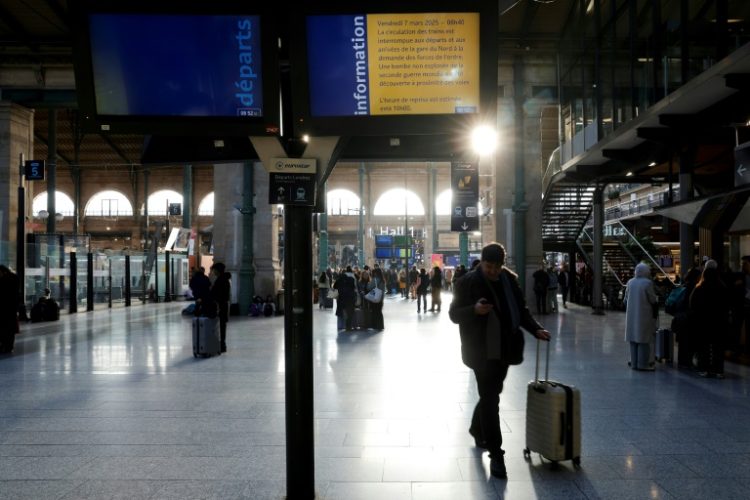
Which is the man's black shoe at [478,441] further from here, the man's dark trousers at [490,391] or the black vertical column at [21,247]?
the black vertical column at [21,247]

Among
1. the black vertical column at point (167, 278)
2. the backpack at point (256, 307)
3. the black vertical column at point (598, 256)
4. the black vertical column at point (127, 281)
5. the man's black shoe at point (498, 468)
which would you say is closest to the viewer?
the man's black shoe at point (498, 468)

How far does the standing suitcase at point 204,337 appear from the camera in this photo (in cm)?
1005

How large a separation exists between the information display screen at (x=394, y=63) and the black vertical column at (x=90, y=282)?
66.9 feet

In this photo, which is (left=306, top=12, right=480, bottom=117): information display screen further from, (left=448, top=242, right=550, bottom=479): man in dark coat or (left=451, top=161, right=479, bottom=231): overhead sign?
(left=451, top=161, right=479, bottom=231): overhead sign

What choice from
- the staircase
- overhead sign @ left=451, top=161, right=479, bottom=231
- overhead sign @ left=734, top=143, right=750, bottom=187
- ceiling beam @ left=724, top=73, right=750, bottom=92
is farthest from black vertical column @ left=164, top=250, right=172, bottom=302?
ceiling beam @ left=724, top=73, right=750, bottom=92

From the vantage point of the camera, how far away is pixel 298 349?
371 cm

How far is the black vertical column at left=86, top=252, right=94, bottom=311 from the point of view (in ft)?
69.9

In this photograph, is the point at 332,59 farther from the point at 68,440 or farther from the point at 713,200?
the point at 713,200

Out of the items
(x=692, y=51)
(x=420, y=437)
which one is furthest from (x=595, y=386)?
(x=692, y=51)

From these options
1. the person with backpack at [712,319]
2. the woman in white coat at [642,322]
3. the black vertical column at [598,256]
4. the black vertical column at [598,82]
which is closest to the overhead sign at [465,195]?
the black vertical column at [598,256]

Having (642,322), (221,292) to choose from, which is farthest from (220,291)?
(642,322)

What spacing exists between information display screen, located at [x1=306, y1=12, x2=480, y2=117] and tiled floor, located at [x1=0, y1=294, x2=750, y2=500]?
249 centimetres

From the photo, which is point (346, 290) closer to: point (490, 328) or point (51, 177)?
point (490, 328)

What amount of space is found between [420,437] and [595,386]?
10.5 ft
